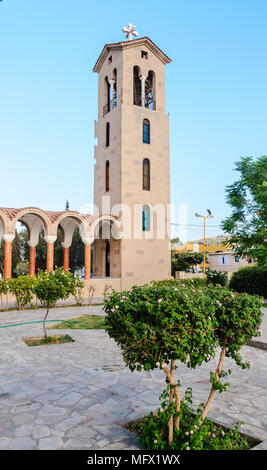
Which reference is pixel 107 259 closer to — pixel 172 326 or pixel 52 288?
pixel 52 288

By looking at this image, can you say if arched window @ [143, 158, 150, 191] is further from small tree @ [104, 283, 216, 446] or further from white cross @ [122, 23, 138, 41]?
small tree @ [104, 283, 216, 446]

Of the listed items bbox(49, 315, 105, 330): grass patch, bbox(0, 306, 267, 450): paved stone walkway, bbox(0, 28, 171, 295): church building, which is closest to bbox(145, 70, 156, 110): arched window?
bbox(0, 28, 171, 295): church building

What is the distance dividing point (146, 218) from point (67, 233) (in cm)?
582

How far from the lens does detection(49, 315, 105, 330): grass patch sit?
1109cm

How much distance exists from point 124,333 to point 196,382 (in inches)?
131

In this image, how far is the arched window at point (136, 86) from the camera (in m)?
22.8

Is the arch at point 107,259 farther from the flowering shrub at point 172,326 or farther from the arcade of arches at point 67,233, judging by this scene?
the flowering shrub at point 172,326

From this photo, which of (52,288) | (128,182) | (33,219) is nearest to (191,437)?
(52,288)

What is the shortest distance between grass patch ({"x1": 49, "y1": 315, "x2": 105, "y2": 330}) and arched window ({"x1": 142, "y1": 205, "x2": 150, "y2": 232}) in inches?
Result: 372

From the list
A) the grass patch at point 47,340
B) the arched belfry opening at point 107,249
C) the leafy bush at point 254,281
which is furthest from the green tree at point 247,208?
the grass patch at point 47,340

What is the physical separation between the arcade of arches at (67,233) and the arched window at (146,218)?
75.6 inches
